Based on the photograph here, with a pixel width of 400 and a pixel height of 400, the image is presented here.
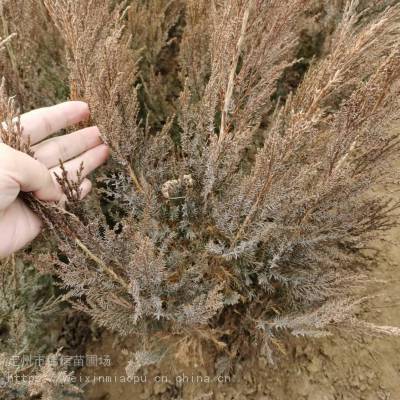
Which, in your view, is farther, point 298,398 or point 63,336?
point 63,336

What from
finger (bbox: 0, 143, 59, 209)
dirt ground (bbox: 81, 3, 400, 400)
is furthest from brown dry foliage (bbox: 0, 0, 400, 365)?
dirt ground (bbox: 81, 3, 400, 400)

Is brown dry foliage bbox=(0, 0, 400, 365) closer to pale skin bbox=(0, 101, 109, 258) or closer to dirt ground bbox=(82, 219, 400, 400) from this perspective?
pale skin bbox=(0, 101, 109, 258)

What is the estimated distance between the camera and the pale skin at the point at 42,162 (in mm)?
1402

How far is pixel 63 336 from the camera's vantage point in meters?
2.34

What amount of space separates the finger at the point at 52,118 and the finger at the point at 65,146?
0.05m

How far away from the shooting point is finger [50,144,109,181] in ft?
5.54

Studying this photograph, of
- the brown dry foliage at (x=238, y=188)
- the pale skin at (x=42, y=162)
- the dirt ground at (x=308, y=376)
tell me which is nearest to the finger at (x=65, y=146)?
the pale skin at (x=42, y=162)

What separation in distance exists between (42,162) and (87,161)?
19cm

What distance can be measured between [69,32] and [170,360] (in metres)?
1.69

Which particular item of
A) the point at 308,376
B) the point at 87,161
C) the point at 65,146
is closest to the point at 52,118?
the point at 65,146

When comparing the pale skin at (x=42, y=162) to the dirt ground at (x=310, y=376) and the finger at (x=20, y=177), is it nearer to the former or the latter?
the finger at (x=20, y=177)

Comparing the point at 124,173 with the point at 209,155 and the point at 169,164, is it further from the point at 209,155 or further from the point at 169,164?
the point at 209,155

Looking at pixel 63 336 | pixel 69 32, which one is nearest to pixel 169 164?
pixel 69 32

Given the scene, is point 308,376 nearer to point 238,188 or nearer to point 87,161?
point 238,188
